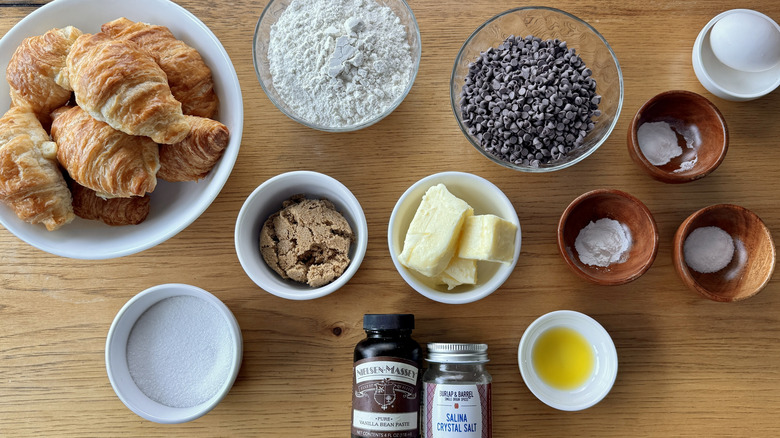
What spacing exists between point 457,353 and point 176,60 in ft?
2.90

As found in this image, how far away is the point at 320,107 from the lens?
4.17 ft

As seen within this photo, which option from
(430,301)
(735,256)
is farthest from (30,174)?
(735,256)

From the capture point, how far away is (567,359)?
4.26 feet

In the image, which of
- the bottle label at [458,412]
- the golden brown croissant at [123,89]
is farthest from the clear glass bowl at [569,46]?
the golden brown croissant at [123,89]

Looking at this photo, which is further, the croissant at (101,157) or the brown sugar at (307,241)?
the brown sugar at (307,241)

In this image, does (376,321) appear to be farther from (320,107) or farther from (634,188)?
(634,188)

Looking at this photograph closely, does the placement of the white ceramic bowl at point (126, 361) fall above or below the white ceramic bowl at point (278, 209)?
below

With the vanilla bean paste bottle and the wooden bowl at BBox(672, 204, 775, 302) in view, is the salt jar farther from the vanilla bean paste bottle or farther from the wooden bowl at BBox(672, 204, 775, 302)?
the wooden bowl at BBox(672, 204, 775, 302)

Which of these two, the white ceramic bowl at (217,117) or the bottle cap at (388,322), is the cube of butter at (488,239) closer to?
the bottle cap at (388,322)

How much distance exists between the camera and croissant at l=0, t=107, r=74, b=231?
3.45 ft

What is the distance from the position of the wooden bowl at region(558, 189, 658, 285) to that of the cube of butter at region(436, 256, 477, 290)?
0.75 feet

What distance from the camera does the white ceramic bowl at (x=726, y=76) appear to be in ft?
4.37

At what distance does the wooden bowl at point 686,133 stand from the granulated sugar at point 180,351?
109 centimetres

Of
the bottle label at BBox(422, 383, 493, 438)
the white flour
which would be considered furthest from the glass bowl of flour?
the bottle label at BBox(422, 383, 493, 438)
